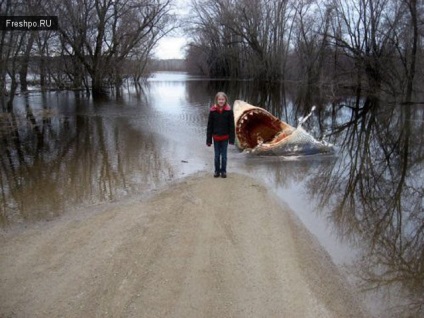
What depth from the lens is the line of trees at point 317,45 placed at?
2842 cm

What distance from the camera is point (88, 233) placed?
19.0 feet

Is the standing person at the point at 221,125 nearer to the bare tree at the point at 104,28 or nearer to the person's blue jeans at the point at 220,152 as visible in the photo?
the person's blue jeans at the point at 220,152

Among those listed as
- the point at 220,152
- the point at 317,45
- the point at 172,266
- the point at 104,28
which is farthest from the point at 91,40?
the point at 172,266

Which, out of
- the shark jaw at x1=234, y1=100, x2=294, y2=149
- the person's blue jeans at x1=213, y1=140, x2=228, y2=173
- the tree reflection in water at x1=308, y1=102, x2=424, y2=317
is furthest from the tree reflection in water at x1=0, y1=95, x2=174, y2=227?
the tree reflection in water at x1=308, y1=102, x2=424, y2=317

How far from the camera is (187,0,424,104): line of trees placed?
93.2 feet

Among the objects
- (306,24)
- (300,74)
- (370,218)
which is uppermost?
(306,24)

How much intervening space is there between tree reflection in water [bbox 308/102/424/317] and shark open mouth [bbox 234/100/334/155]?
997 mm

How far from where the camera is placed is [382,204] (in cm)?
789

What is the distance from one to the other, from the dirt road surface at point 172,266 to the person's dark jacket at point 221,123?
82.4 inches

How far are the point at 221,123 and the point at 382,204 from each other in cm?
342

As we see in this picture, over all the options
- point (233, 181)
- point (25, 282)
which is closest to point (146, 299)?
point (25, 282)

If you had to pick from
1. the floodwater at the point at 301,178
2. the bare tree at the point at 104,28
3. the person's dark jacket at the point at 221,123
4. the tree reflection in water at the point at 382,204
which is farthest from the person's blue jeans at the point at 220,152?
the bare tree at the point at 104,28

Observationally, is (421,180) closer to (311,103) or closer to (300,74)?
(311,103)

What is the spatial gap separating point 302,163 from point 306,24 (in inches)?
1602
